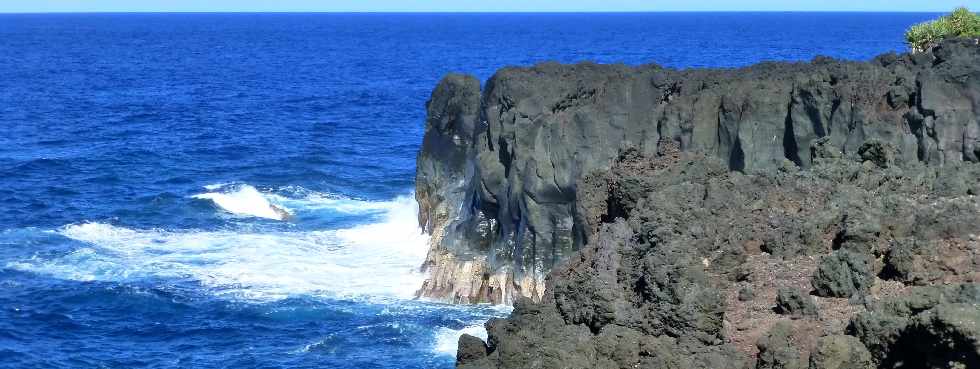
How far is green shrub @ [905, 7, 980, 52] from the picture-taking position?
5866 centimetres

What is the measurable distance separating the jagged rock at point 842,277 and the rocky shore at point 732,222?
3 centimetres

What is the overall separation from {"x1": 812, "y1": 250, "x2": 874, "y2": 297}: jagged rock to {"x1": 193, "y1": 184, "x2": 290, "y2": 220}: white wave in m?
44.8

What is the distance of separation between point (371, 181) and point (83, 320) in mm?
29390

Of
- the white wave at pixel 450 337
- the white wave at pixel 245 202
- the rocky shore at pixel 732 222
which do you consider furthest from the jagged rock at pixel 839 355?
the white wave at pixel 245 202

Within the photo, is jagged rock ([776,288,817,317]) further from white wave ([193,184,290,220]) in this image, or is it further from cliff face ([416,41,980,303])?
white wave ([193,184,290,220])

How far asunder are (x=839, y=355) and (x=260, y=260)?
38.7 metres

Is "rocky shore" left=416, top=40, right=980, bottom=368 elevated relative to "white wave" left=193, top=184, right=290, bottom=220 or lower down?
elevated

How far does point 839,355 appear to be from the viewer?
58.4ft

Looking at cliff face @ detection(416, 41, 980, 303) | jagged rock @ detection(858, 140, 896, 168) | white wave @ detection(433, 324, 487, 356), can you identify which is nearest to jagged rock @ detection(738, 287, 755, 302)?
jagged rock @ detection(858, 140, 896, 168)

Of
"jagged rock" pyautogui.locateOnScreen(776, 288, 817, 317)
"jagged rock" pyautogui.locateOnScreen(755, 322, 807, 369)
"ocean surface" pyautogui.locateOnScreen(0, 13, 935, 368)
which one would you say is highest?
"jagged rock" pyautogui.locateOnScreen(776, 288, 817, 317)

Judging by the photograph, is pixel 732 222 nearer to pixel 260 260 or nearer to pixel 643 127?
pixel 643 127

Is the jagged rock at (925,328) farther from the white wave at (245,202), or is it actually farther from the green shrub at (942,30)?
the white wave at (245,202)

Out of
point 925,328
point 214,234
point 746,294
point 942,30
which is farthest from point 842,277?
point 214,234

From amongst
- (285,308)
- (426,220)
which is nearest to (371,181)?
(426,220)
